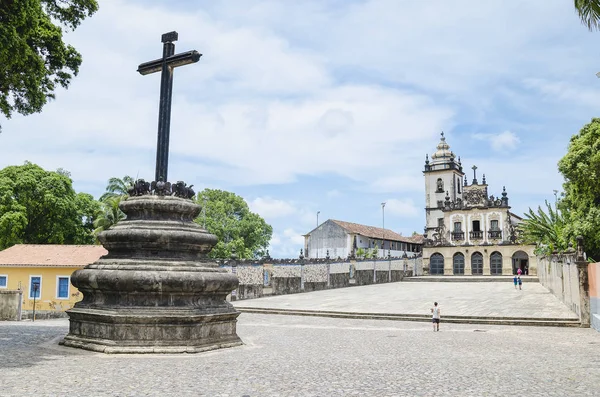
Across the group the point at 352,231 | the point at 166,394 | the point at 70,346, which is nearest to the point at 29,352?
the point at 70,346

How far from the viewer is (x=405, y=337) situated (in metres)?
11.6

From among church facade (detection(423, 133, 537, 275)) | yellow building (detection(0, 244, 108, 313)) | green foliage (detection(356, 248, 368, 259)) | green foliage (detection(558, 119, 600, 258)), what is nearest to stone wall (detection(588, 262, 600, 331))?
green foliage (detection(558, 119, 600, 258))

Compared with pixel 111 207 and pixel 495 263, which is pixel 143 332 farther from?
pixel 495 263

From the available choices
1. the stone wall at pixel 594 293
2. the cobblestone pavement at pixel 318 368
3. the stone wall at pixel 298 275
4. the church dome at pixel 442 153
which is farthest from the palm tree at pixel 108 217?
the church dome at pixel 442 153

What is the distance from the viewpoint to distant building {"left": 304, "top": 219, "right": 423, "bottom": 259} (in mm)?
57250

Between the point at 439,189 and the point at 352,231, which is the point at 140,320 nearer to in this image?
the point at 352,231

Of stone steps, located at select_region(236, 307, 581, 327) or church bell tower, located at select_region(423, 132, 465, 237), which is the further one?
church bell tower, located at select_region(423, 132, 465, 237)

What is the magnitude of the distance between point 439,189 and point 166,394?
58626mm

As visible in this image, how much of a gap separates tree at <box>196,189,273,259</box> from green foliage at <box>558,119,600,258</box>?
27525 millimetres

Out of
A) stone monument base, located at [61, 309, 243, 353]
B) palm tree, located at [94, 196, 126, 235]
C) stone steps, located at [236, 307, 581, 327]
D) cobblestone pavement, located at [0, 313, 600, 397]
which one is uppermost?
palm tree, located at [94, 196, 126, 235]

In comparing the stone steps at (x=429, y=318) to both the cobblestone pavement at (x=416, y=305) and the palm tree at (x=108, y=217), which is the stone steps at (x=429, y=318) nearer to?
the cobblestone pavement at (x=416, y=305)

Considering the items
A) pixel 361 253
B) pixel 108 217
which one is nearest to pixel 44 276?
pixel 108 217

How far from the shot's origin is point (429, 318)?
16.1 meters

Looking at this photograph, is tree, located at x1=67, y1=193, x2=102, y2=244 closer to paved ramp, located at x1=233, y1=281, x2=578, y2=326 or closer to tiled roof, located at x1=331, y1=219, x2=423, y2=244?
paved ramp, located at x1=233, y1=281, x2=578, y2=326
